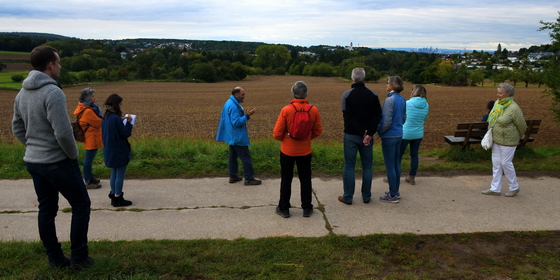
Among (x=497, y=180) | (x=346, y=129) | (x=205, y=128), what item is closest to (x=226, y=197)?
(x=346, y=129)

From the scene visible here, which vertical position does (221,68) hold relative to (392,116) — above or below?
above

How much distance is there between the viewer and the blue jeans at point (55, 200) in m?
3.25

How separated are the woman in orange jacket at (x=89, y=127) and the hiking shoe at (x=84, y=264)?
116 inches

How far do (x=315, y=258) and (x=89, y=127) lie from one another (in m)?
4.52

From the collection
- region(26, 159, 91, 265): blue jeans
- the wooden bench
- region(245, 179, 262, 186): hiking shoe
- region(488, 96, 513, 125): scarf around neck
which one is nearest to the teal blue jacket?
region(245, 179, 262, 186): hiking shoe

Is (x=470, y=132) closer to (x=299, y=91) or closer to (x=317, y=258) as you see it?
(x=299, y=91)

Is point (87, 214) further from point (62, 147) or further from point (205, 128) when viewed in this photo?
point (205, 128)

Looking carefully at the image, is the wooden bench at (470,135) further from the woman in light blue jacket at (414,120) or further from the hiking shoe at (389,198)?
the hiking shoe at (389,198)

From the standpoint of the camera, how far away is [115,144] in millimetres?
5297

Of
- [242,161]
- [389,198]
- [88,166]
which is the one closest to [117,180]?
[88,166]

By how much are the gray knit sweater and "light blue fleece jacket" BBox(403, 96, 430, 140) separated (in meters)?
4.99

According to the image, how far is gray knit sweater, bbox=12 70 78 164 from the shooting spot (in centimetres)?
313

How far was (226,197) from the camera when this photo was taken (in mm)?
5684

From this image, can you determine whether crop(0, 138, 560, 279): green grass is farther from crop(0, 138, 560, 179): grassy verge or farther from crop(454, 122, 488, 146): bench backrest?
crop(454, 122, 488, 146): bench backrest
